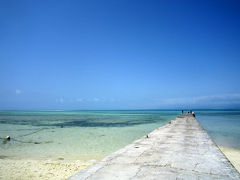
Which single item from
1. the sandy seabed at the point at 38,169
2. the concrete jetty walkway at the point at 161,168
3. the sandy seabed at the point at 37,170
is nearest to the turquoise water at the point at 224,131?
the sandy seabed at the point at 38,169

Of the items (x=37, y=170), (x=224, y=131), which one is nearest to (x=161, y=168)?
(x=37, y=170)

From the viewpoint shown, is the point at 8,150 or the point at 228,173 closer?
the point at 228,173

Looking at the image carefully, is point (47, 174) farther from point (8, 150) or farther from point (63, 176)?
point (8, 150)

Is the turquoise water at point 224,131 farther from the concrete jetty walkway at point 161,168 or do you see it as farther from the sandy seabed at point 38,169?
the concrete jetty walkway at point 161,168

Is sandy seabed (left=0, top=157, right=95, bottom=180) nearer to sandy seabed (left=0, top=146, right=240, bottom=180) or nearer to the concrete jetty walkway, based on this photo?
sandy seabed (left=0, top=146, right=240, bottom=180)

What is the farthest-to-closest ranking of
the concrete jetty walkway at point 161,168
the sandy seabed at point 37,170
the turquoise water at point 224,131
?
1. the turquoise water at point 224,131
2. the sandy seabed at point 37,170
3. the concrete jetty walkway at point 161,168

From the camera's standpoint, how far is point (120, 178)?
2998 millimetres

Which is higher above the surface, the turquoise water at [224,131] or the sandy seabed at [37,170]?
the sandy seabed at [37,170]

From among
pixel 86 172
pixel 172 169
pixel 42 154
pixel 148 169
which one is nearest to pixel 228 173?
pixel 172 169

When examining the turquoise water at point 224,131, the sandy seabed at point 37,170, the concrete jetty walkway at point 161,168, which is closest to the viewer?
the concrete jetty walkway at point 161,168

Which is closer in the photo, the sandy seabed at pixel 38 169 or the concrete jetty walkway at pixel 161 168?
the concrete jetty walkway at pixel 161 168

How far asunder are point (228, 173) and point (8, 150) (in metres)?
10.4

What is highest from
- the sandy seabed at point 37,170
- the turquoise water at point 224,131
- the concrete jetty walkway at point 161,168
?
the concrete jetty walkway at point 161,168

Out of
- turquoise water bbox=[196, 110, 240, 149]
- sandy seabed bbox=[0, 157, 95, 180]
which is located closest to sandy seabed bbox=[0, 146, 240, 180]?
sandy seabed bbox=[0, 157, 95, 180]
